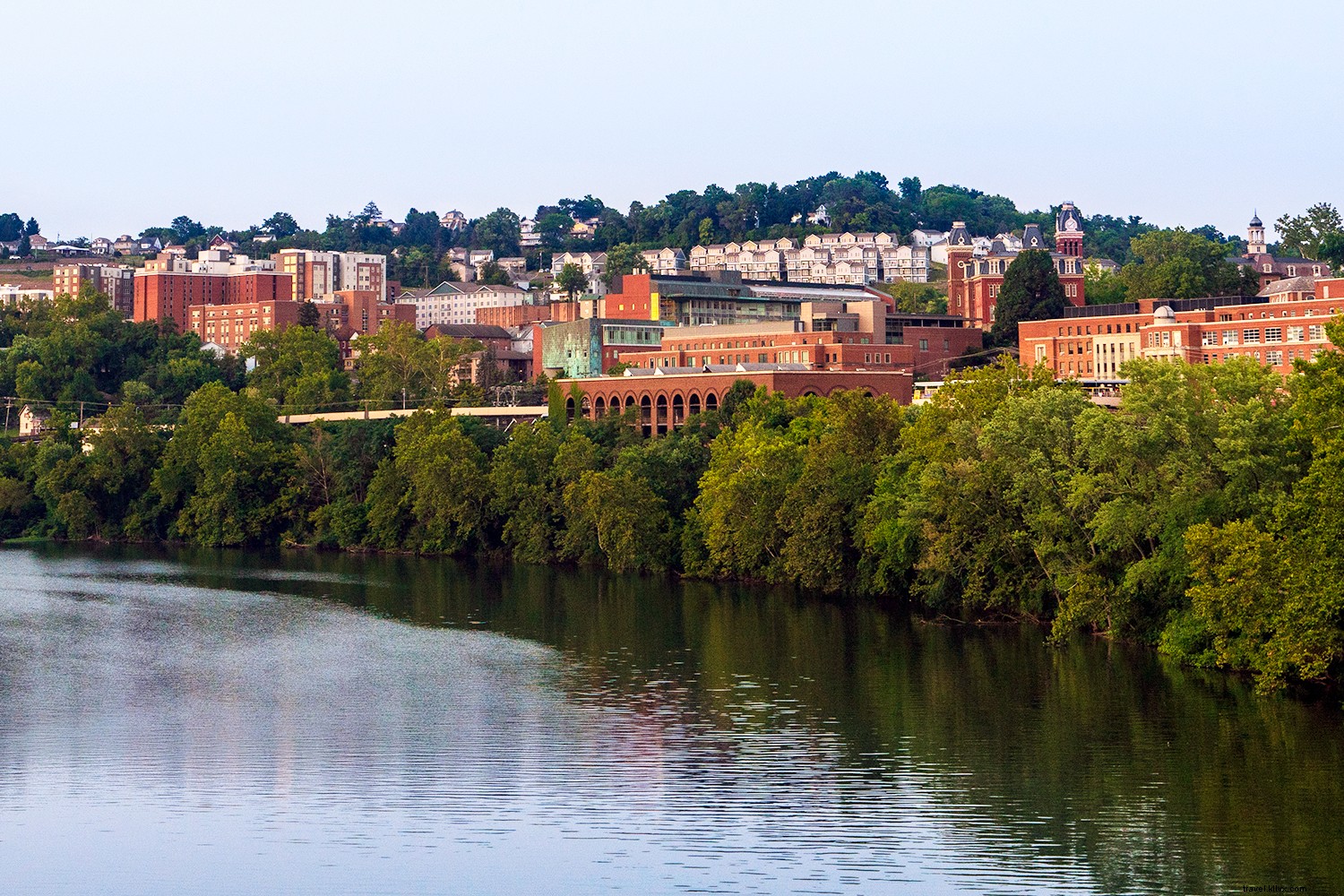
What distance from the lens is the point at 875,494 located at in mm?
63688

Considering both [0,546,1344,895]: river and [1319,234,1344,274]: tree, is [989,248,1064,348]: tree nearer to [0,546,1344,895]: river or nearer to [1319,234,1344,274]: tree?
[1319,234,1344,274]: tree

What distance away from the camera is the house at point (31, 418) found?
135m

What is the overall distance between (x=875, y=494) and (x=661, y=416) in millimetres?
45310

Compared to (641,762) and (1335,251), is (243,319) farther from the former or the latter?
(641,762)

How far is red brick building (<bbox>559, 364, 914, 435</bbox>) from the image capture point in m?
100

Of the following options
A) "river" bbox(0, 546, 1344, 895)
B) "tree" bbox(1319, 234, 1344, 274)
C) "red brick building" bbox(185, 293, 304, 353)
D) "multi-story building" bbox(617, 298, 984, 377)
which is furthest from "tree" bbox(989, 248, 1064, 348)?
"red brick building" bbox(185, 293, 304, 353)

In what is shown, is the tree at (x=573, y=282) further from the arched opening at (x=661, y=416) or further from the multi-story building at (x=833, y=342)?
the arched opening at (x=661, y=416)

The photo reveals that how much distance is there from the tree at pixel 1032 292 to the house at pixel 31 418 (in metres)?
72.3

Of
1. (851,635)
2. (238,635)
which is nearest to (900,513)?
(851,635)

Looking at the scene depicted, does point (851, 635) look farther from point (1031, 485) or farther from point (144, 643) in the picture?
point (144, 643)

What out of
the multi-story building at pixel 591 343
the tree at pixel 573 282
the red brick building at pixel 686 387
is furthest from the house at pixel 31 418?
the tree at pixel 573 282

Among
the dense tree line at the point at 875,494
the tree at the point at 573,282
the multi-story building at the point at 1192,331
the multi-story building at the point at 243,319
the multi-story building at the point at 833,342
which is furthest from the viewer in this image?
the tree at the point at 573,282

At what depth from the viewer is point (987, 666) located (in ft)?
158

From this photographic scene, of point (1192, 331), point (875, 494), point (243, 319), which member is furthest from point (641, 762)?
point (243, 319)
